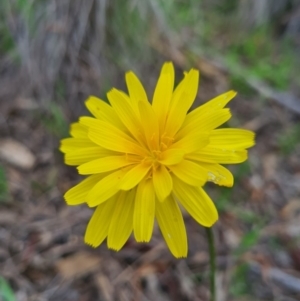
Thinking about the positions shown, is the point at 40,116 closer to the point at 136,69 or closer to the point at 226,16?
the point at 136,69

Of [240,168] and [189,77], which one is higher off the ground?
[189,77]

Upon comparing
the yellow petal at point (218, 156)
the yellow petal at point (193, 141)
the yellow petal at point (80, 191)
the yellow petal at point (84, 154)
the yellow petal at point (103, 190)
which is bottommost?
the yellow petal at point (80, 191)

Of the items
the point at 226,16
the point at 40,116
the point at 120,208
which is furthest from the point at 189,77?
the point at 226,16

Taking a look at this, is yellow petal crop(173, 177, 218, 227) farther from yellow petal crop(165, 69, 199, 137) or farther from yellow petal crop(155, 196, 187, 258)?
yellow petal crop(165, 69, 199, 137)

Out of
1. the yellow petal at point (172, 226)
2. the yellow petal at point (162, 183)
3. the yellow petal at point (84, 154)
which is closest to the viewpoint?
the yellow petal at point (162, 183)

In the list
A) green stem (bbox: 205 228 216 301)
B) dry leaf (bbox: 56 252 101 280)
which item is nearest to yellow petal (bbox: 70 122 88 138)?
green stem (bbox: 205 228 216 301)

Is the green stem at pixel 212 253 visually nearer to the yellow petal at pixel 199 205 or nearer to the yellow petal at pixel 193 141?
the yellow petal at pixel 199 205

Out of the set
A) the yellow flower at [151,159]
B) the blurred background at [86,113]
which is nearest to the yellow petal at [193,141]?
the yellow flower at [151,159]
